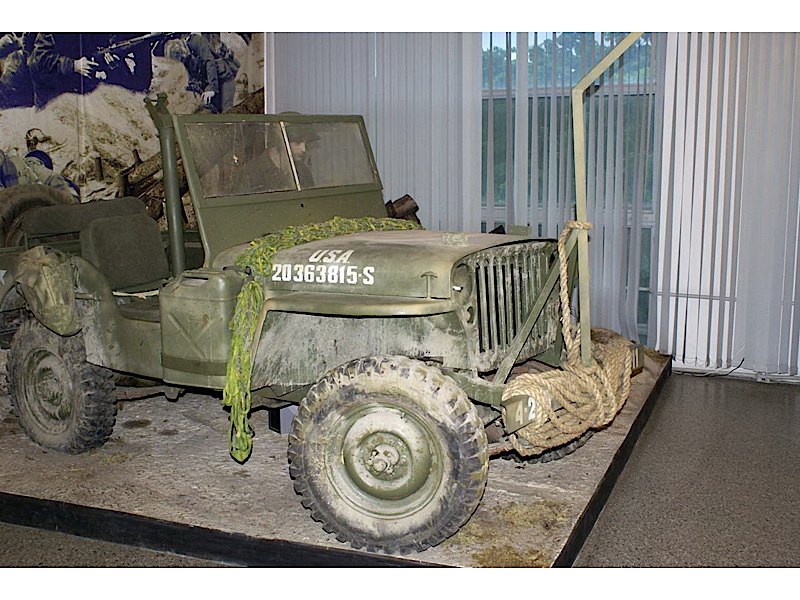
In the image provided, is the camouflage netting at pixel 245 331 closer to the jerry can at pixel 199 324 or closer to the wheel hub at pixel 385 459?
the jerry can at pixel 199 324

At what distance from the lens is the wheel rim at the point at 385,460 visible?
11.6ft

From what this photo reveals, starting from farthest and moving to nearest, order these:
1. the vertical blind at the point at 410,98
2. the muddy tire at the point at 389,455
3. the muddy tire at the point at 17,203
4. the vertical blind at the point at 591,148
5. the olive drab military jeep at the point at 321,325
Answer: the vertical blind at the point at 410,98 → the vertical blind at the point at 591,148 → the muddy tire at the point at 17,203 → the olive drab military jeep at the point at 321,325 → the muddy tire at the point at 389,455

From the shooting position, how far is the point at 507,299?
3963mm

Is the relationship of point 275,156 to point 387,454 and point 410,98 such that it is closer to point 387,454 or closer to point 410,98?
point 387,454

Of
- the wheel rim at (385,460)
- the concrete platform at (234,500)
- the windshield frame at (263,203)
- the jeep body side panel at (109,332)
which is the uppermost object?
the windshield frame at (263,203)

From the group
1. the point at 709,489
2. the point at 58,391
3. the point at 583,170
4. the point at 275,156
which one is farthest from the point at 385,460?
the point at 58,391

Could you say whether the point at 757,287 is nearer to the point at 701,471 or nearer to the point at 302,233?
the point at 701,471

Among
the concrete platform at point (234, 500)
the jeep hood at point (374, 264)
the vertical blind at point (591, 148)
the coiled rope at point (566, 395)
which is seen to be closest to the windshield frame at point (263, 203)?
the jeep hood at point (374, 264)

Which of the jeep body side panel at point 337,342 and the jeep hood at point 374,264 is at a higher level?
the jeep hood at point 374,264

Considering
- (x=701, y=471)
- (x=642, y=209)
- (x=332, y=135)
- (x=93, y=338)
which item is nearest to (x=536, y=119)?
(x=642, y=209)

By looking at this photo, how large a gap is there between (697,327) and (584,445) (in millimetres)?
2573

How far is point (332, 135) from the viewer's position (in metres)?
4.91

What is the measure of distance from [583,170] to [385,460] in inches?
57.6

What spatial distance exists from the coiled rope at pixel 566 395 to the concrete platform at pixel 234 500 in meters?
0.39
